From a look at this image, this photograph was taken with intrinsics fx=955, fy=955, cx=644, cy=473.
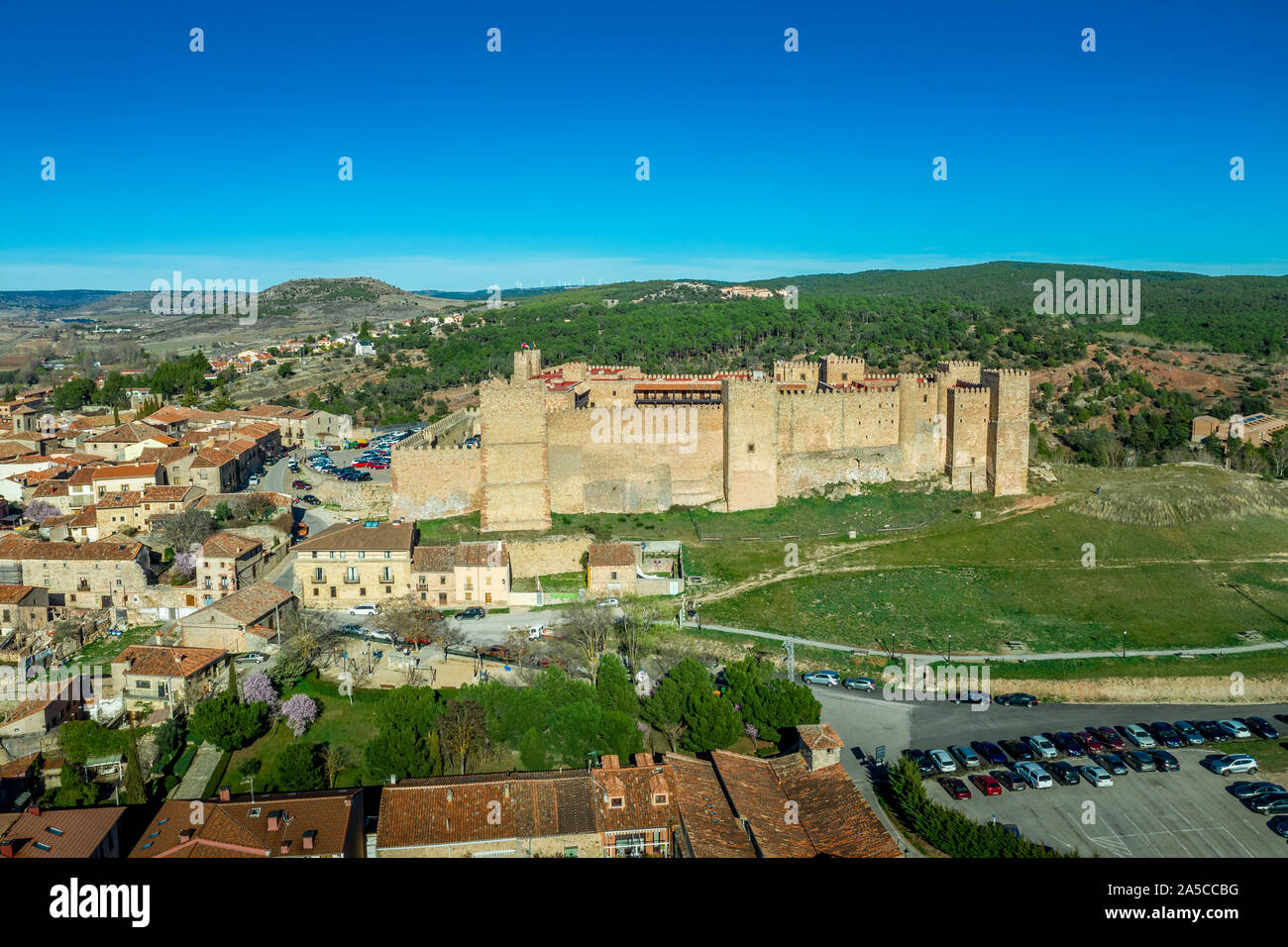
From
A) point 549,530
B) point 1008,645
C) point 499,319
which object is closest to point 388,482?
point 549,530

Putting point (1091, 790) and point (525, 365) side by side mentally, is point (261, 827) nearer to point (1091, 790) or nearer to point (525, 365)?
point (1091, 790)

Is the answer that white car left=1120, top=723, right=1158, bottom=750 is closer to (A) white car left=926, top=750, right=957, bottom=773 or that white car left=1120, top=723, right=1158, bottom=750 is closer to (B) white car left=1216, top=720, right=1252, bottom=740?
(B) white car left=1216, top=720, right=1252, bottom=740

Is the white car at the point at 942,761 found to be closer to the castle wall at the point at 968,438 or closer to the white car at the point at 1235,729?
the white car at the point at 1235,729

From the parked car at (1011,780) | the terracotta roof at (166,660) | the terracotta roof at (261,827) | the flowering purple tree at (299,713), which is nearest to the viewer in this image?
the terracotta roof at (261,827)

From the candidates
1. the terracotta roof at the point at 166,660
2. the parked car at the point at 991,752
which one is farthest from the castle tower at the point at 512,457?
the parked car at the point at 991,752

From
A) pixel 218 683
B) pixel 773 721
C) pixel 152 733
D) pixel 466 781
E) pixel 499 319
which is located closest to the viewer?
pixel 466 781

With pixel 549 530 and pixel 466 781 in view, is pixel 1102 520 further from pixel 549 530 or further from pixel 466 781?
pixel 466 781

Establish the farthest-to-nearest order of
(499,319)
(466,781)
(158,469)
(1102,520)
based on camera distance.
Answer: (499,319) → (158,469) → (1102,520) → (466,781)

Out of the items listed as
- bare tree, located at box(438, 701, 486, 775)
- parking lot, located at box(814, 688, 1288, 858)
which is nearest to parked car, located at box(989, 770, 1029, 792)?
parking lot, located at box(814, 688, 1288, 858)
